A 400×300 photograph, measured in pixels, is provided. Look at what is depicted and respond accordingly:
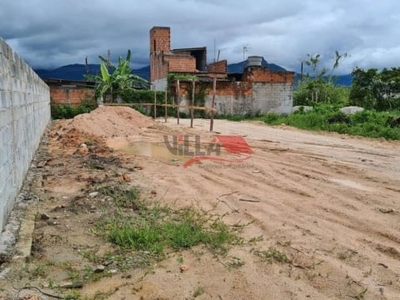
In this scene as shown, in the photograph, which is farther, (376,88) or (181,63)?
(181,63)

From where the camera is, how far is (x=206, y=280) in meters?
2.91

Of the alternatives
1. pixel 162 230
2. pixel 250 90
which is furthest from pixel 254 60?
pixel 162 230

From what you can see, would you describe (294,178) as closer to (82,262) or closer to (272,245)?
(272,245)

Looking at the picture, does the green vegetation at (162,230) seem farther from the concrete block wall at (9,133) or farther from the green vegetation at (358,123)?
the green vegetation at (358,123)

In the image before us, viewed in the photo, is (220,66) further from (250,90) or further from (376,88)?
(376,88)

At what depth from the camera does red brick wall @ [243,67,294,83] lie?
21844mm

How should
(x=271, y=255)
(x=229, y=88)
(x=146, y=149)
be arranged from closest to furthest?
(x=271, y=255), (x=146, y=149), (x=229, y=88)

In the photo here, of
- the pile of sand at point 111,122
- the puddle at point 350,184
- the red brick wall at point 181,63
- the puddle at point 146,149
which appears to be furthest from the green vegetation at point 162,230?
the red brick wall at point 181,63

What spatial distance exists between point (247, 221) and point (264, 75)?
61.8 ft

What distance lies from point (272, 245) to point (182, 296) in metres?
1.20

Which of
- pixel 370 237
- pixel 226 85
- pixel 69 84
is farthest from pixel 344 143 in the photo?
pixel 69 84

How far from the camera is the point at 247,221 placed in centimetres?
419

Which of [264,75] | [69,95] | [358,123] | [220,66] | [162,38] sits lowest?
[358,123]

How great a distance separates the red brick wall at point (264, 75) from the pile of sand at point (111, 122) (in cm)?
794
